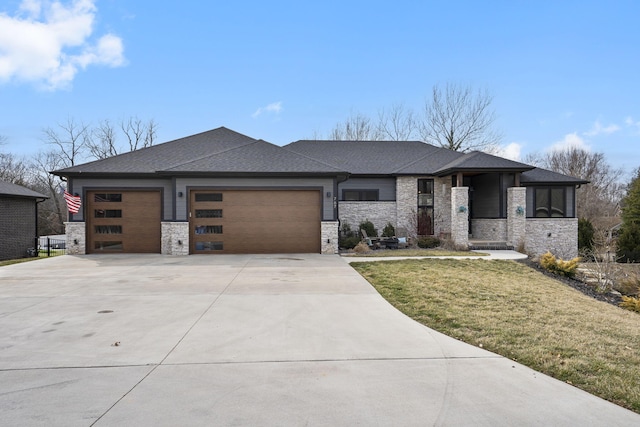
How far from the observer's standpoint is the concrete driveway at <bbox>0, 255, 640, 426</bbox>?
3.01 meters

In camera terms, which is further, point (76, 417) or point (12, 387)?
point (12, 387)

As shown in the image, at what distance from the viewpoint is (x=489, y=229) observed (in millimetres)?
18547

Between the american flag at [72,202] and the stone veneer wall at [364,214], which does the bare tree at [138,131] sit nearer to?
the american flag at [72,202]

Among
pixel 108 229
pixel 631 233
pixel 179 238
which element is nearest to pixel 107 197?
pixel 108 229

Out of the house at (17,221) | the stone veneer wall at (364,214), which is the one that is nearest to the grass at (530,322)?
the stone veneer wall at (364,214)

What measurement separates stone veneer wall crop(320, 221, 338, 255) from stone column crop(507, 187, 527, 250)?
8423 millimetres

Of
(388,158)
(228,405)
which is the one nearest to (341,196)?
(388,158)

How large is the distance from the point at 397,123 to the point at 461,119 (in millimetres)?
6218

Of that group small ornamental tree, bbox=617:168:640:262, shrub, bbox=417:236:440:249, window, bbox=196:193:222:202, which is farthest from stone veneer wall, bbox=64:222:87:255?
small ornamental tree, bbox=617:168:640:262

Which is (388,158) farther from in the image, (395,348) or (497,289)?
(395,348)

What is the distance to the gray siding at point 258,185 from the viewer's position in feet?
49.0

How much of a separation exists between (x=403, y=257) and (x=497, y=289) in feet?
18.6

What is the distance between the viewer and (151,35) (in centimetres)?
1499

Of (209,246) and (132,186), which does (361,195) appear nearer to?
(209,246)
